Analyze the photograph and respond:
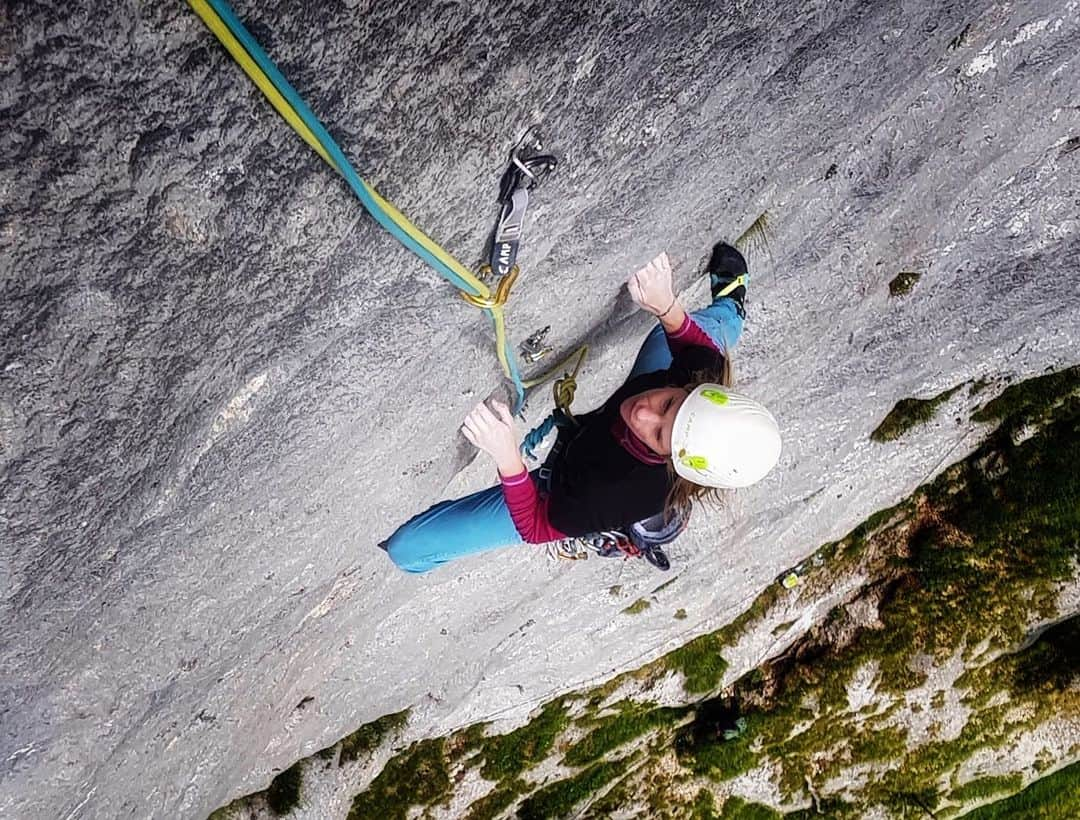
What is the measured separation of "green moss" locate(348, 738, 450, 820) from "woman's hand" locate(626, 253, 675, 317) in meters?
5.26

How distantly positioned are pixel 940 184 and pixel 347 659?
184 inches

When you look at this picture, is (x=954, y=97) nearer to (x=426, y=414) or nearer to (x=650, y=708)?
(x=426, y=414)

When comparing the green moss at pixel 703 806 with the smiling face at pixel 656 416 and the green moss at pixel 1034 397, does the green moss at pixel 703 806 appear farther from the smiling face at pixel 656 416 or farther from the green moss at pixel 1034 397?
the smiling face at pixel 656 416

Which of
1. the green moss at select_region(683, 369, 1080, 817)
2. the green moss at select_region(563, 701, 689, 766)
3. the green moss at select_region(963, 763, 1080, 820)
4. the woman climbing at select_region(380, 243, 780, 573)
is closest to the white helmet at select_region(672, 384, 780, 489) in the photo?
the woman climbing at select_region(380, 243, 780, 573)

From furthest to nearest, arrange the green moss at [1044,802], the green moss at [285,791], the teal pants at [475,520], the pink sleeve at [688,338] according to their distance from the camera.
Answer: the green moss at [1044,802] < the green moss at [285,791] < the teal pants at [475,520] < the pink sleeve at [688,338]

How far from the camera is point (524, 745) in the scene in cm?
772

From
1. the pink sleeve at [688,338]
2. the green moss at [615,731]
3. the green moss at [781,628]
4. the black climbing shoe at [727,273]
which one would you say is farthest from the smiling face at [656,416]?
the green moss at [615,731]

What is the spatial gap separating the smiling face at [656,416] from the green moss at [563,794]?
239 inches

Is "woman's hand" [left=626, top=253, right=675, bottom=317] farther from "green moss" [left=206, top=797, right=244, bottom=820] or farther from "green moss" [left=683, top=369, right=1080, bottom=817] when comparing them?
"green moss" [left=206, top=797, right=244, bottom=820]

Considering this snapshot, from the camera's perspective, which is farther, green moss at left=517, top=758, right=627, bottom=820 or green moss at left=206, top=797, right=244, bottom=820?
green moss at left=517, top=758, right=627, bottom=820

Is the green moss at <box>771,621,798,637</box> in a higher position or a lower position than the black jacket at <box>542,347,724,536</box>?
lower

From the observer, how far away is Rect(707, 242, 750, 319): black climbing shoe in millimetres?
4211

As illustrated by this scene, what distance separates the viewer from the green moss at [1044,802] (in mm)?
9383

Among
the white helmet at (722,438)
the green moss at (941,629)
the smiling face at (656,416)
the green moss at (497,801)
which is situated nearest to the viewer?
the white helmet at (722,438)
